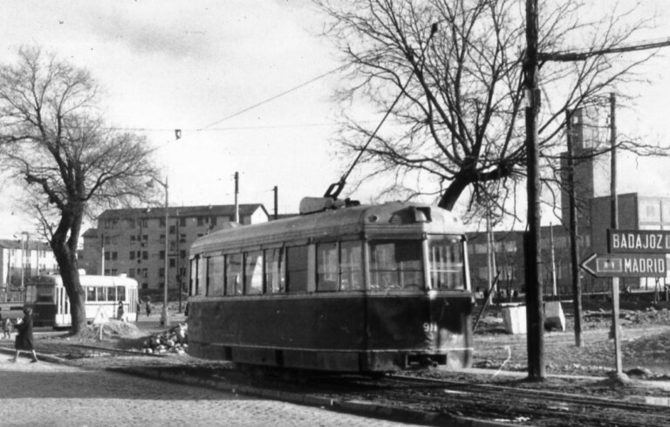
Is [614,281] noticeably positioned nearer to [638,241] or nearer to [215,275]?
[638,241]

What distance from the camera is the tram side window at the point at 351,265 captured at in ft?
48.2

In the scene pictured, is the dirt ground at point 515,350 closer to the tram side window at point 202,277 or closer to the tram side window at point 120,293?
the tram side window at point 202,277

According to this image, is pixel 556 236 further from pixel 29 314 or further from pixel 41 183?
pixel 29 314

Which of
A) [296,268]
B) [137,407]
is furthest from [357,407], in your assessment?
[296,268]

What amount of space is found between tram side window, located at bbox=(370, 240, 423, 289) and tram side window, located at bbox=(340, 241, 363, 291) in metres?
0.19

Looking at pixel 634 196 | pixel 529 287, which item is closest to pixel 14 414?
pixel 529 287

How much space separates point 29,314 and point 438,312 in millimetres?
13610

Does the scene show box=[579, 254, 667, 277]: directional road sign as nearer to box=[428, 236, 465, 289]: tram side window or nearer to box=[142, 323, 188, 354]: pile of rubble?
box=[428, 236, 465, 289]: tram side window

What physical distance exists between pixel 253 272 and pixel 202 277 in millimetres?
2623

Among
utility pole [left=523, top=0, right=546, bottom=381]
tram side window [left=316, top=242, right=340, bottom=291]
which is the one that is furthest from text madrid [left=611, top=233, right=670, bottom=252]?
tram side window [left=316, top=242, right=340, bottom=291]

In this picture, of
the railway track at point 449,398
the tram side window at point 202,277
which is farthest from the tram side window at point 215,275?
the railway track at point 449,398

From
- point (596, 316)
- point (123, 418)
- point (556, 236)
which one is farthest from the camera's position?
point (556, 236)

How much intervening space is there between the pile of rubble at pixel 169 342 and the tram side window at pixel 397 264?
16.0 meters

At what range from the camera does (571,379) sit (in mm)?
16203
